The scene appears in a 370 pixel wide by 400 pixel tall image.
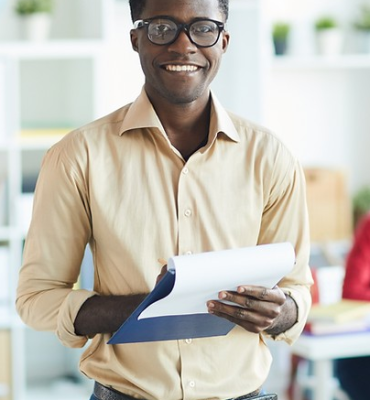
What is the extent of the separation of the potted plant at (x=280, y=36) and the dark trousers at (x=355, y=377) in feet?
6.70

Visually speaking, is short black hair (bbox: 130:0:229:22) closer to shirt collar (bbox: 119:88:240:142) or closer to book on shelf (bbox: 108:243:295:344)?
shirt collar (bbox: 119:88:240:142)

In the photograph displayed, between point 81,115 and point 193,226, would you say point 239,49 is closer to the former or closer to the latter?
point 81,115

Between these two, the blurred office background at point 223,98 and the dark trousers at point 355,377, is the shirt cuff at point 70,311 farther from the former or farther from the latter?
the blurred office background at point 223,98

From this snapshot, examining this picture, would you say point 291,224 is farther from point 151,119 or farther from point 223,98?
point 223,98

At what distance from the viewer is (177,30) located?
62.8 inches

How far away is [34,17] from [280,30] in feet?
4.29

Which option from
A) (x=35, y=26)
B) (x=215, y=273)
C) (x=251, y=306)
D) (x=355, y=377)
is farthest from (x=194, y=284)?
(x=35, y=26)

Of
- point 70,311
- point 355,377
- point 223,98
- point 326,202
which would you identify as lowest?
point 355,377

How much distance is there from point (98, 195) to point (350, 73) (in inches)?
148

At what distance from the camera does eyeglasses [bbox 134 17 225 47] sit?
1598mm

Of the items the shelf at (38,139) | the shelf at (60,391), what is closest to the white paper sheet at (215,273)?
the shelf at (38,139)

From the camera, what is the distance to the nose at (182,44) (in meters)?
1.59

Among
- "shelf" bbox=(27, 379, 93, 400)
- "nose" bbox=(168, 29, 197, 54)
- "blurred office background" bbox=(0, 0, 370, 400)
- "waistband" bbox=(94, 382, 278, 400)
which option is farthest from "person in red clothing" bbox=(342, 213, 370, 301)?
"nose" bbox=(168, 29, 197, 54)

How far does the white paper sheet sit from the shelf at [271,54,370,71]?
11.1 ft
